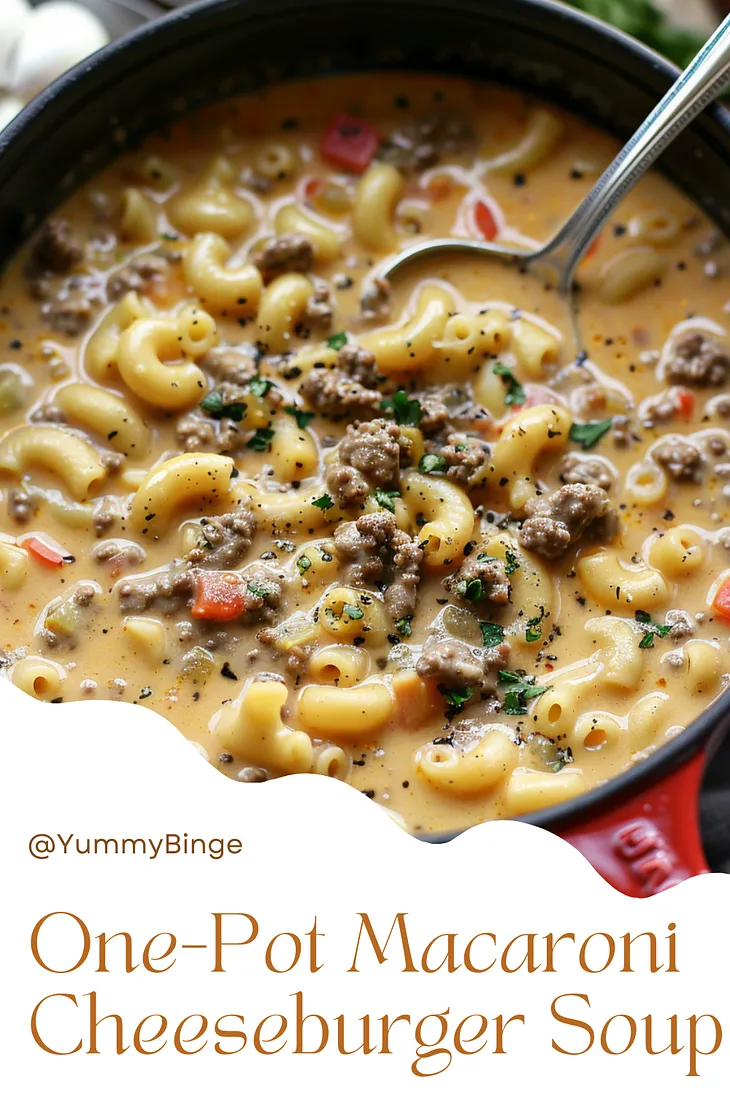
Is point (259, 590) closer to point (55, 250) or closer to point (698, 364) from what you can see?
point (55, 250)

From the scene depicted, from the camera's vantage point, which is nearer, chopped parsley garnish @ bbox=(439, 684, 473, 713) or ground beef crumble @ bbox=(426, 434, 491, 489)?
chopped parsley garnish @ bbox=(439, 684, 473, 713)

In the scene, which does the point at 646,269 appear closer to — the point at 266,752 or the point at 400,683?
the point at 400,683

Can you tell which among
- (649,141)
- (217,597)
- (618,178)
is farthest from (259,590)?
(649,141)

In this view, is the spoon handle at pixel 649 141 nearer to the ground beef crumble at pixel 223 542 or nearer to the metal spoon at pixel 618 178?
the metal spoon at pixel 618 178

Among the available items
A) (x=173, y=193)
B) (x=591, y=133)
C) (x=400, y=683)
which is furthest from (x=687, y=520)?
(x=173, y=193)

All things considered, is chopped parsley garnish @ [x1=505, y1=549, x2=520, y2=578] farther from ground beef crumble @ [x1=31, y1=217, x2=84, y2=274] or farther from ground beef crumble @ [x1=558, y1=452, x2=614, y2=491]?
ground beef crumble @ [x1=31, y1=217, x2=84, y2=274]

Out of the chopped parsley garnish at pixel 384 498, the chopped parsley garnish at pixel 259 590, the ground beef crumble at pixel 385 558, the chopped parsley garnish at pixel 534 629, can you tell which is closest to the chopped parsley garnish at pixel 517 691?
the chopped parsley garnish at pixel 534 629

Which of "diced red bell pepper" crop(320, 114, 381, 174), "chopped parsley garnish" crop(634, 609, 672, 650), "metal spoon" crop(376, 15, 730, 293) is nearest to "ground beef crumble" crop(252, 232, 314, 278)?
"metal spoon" crop(376, 15, 730, 293)
